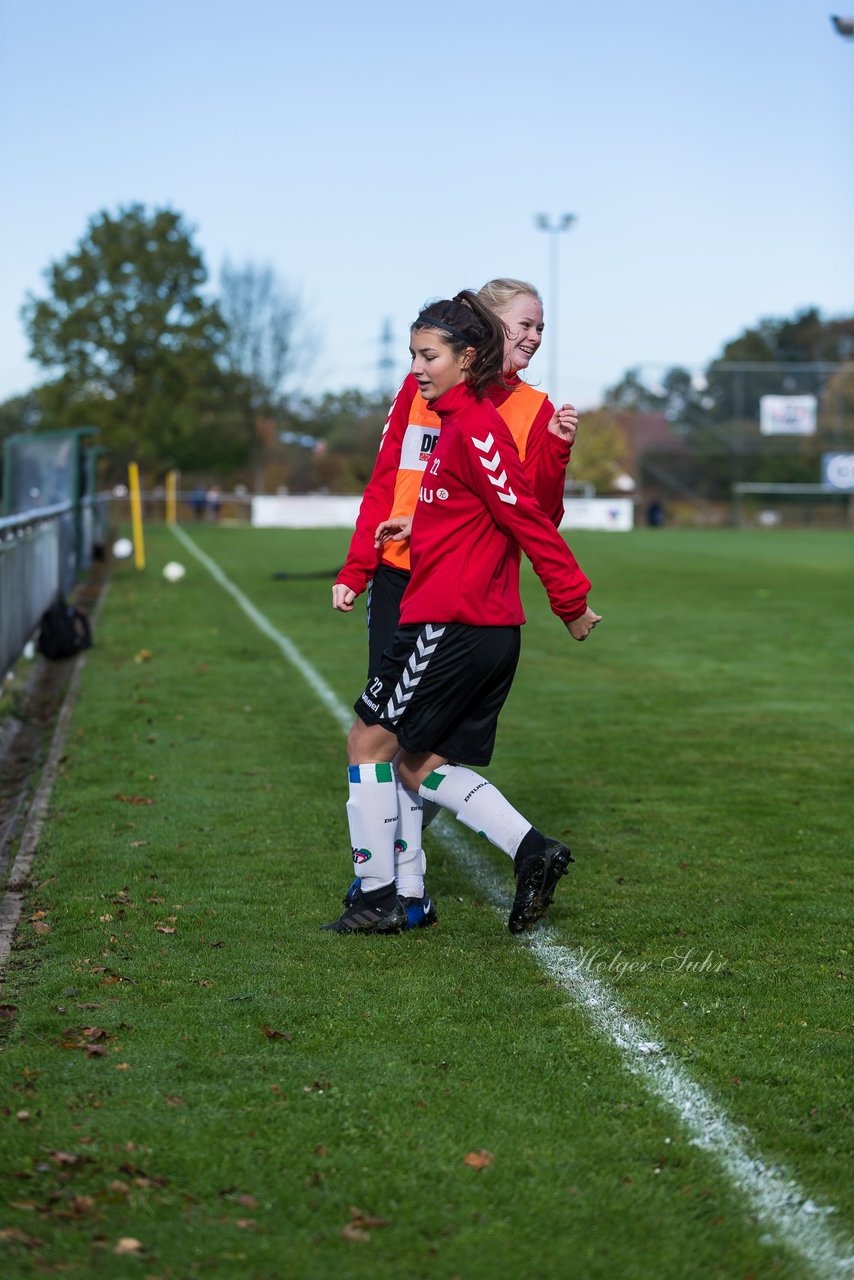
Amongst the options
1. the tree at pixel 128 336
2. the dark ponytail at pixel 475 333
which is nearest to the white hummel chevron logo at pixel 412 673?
the dark ponytail at pixel 475 333

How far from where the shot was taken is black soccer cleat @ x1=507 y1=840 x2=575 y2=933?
14.9ft

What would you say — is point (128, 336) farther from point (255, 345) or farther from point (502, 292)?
point (502, 292)

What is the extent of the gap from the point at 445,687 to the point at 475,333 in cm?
104

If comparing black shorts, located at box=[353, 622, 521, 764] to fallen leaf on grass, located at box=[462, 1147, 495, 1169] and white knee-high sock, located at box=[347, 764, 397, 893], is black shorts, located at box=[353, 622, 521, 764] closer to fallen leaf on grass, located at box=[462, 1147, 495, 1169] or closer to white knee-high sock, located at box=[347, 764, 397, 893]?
white knee-high sock, located at box=[347, 764, 397, 893]

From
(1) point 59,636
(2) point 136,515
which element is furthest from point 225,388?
(1) point 59,636

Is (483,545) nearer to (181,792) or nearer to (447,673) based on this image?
(447,673)

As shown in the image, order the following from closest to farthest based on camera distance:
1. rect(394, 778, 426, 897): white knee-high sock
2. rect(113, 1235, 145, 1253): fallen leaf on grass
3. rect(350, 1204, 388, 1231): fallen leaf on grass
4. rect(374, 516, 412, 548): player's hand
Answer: rect(113, 1235, 145, 1253): fallen leaf on grass < rect(350, 1204, 388, 1231): fallen leaf on grass < rect(374, 516, 412, 548): player's hand < rect(394, 778, 426, 897): white knee-high sock

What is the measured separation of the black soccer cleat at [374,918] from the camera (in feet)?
15.6

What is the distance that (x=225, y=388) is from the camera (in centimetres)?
7781

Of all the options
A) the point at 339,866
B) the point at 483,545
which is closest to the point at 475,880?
the point at 339,866

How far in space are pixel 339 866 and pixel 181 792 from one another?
1606mm

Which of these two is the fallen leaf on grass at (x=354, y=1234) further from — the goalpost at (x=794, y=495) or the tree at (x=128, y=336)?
the tree at (x=128, y=336)

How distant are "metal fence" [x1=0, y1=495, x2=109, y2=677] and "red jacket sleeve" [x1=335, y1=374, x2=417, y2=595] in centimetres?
574

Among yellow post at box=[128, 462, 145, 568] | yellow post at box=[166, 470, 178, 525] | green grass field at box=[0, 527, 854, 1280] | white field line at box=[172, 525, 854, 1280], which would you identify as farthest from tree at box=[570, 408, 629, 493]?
white field line at box=[172, 525, 854, 1280]
